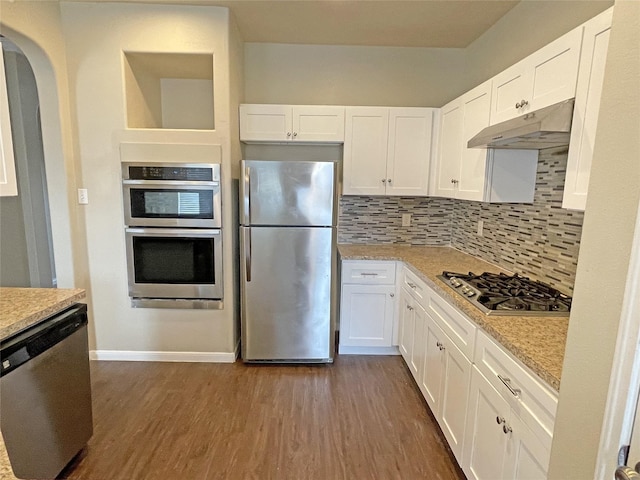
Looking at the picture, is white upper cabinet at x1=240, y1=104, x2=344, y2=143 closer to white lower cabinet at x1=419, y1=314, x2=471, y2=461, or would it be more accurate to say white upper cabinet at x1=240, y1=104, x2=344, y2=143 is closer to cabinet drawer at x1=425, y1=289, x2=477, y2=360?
cabinet drawer at x1=425, y1=289, x2=477, y2=360

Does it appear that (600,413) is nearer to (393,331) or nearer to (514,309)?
(514,309)

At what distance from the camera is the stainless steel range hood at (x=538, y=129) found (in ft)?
4.41

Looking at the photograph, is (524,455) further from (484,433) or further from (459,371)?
(459,371)

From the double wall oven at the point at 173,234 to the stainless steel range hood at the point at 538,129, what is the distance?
1.87m

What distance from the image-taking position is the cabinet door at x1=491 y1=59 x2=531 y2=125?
1690 millimetres

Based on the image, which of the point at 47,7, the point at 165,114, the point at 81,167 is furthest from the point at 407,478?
the point at 47,7

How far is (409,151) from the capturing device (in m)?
Answer: 2.91

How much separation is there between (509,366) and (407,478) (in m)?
0.91

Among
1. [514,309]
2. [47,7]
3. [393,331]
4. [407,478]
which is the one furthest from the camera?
[393,331]

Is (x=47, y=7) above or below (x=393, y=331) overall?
above

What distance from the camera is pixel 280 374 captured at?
2.64 m

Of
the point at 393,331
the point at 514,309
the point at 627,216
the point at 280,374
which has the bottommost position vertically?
the point at 280,374

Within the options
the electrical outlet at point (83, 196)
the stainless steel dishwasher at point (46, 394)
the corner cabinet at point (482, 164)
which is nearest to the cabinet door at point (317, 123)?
the corner cabinet at point (482, 164)

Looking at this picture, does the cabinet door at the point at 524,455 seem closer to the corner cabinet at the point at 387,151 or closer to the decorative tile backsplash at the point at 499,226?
the decorative tile backsplash at the point at 499,226
